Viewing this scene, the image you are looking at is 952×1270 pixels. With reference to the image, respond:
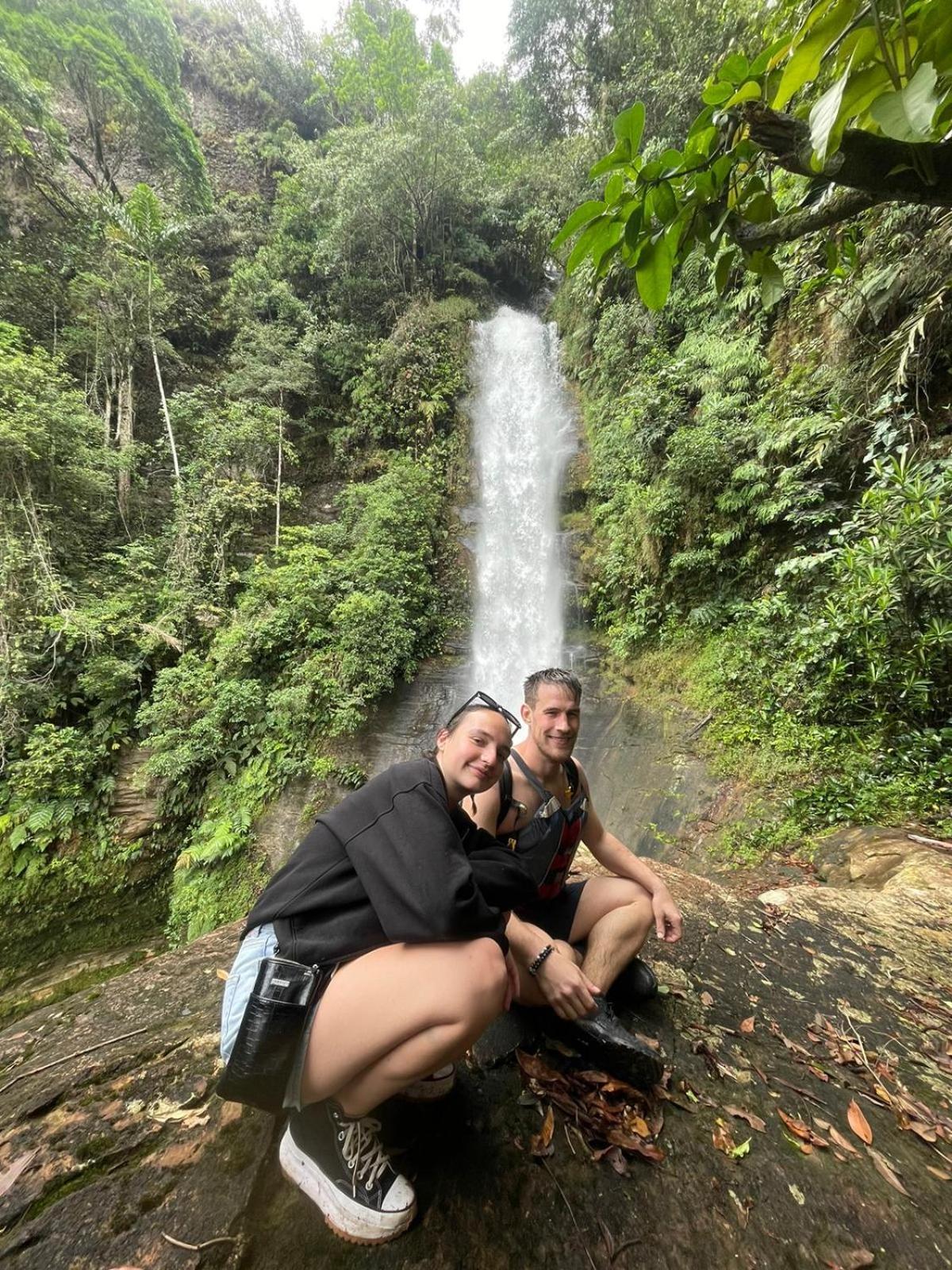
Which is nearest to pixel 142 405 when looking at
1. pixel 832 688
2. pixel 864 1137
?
pixel 832 688

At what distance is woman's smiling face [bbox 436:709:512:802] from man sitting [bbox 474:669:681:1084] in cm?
30

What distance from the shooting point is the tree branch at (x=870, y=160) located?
0.90 m

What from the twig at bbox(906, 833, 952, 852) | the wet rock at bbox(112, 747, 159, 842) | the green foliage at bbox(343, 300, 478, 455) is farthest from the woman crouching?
the green foliage at bbox(343, 300, 478, 455)

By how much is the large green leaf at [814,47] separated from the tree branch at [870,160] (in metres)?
0.05

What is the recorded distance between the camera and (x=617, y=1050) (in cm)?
157

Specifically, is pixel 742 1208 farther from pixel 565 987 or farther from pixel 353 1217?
pixel 353 1217

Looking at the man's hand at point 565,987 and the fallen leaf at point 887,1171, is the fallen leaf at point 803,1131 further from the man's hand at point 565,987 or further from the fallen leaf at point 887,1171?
the man's hand at point 565,987

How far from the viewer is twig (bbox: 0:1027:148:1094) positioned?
1.80 m

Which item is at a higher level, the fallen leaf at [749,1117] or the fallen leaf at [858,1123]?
the fallen leaf at [749,1117]

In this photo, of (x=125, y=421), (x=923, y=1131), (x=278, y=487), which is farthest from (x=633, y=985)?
(x=125, y=421)

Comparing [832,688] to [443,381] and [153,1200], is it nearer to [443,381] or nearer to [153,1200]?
[153,1200]

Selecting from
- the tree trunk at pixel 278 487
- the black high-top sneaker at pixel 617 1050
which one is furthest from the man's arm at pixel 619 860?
the tree trunk at pixel 278 487

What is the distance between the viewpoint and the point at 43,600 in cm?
751

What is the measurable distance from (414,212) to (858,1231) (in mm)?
19753
